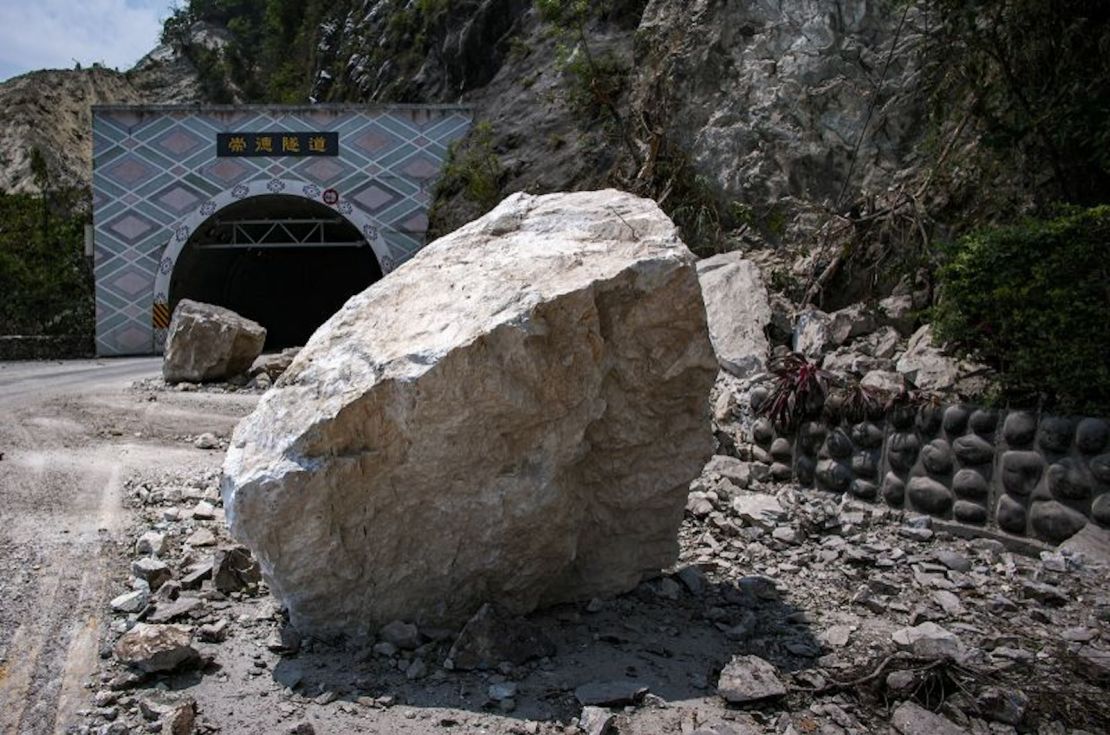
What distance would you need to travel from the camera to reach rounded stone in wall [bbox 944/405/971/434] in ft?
18.6

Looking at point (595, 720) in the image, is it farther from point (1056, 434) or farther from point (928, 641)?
point (1056, 434)

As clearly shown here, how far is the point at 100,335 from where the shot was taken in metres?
18.9

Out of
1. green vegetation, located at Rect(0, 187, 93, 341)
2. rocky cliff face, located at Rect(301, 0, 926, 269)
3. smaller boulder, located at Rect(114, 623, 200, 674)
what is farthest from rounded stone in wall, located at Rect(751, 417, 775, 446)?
green vegetation, located at Rect(0, 187, 93, 341)

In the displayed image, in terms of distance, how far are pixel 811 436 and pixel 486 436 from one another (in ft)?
12.8

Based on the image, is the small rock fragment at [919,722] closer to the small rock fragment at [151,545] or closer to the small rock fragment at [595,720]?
the small rock fragment at [595,720]

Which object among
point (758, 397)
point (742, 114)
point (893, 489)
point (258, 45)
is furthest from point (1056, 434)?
point (258, 45)

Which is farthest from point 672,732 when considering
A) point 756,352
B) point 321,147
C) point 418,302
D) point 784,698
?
point 321,147

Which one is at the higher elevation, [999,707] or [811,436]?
[811,436]

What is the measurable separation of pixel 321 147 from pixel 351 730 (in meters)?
17.4

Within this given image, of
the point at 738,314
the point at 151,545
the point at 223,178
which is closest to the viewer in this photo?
the point at 151,545

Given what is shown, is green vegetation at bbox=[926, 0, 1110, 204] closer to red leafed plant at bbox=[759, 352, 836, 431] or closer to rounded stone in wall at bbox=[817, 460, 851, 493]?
red leafed plant at bbox=[759, 352, 836, 431]

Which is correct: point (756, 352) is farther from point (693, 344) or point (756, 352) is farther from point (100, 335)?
point (100, 335)

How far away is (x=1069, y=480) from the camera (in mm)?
5070

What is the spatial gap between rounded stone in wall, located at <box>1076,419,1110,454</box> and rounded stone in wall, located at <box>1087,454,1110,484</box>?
51 mm
